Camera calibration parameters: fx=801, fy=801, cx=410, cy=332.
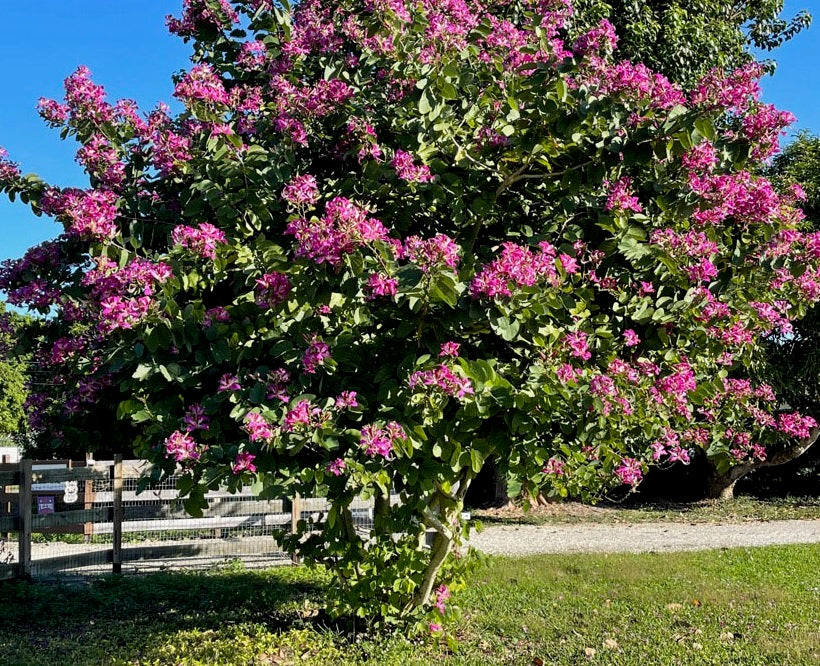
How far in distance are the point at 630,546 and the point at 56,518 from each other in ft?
23.9

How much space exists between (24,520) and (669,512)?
467 inches

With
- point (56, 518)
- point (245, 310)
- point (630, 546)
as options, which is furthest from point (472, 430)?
point (630, 546)

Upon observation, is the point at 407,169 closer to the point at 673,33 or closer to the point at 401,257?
the point at 401,257

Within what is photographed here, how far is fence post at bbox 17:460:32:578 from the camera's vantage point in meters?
8.20

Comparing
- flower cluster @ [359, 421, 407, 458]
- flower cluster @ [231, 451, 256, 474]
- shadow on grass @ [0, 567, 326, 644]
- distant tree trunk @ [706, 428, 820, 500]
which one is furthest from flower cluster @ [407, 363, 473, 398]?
distant tree trunk @ [706, 428, 820, 500]

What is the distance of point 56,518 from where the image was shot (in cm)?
882

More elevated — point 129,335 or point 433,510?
point 129,335

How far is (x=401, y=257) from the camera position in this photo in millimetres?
3822

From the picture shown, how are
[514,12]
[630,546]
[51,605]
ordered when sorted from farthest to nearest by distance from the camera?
[630,546] → [514,12] → [51,605]

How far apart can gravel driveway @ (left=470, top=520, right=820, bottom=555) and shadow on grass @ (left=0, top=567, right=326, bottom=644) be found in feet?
11.9

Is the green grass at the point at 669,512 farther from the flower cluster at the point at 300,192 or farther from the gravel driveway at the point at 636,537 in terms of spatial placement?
the flower cluster at the point at 300,192

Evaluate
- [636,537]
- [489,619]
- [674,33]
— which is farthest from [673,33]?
[489,619]

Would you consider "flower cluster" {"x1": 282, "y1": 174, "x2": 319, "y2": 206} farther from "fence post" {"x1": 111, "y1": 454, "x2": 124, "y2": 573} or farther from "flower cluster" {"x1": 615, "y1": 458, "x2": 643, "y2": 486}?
"fence post" {"x1": 111, "y1": 454, "x2": 124, "y2": 573}

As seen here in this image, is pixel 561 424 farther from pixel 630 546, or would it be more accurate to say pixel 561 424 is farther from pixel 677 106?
pixel 630 546
